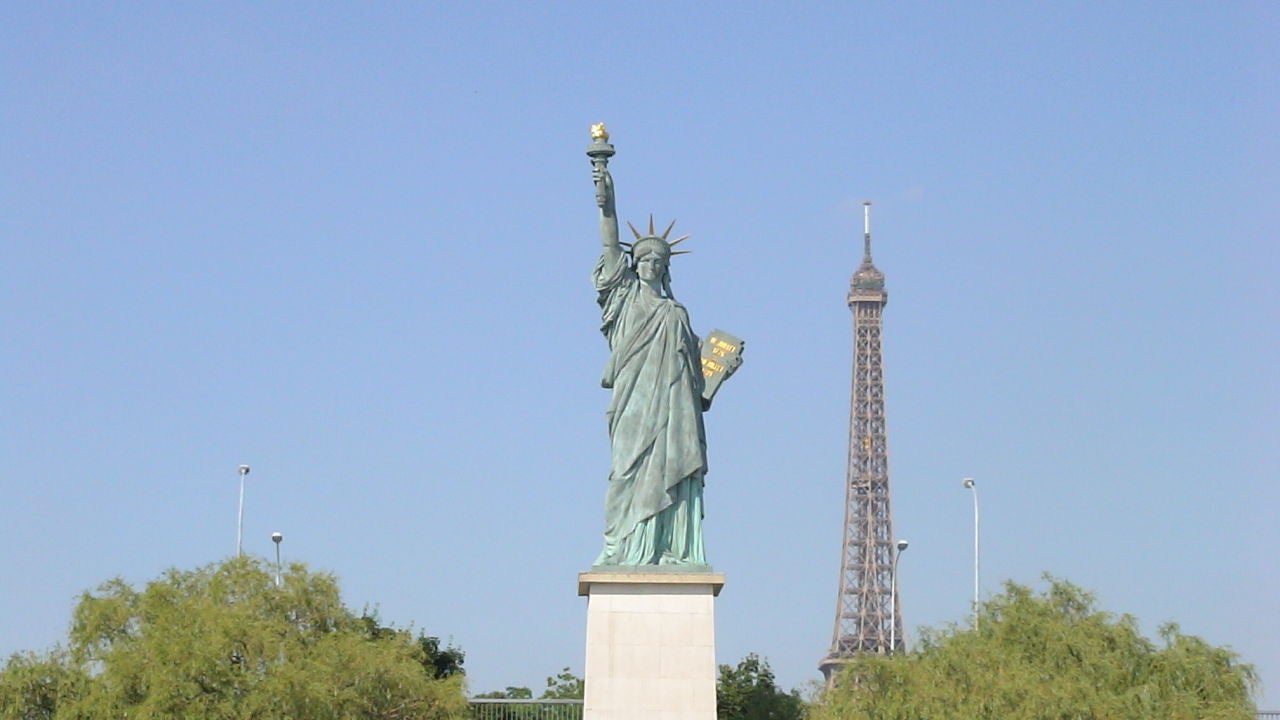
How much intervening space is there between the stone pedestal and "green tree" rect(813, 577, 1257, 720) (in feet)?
18.3

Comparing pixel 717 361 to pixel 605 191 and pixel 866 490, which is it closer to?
pixel 605 191

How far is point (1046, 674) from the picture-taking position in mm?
35938

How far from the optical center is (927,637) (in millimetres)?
39031

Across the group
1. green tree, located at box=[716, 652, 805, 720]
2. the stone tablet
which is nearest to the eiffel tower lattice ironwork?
green tree, located at box=[716, 652, 805, 720]

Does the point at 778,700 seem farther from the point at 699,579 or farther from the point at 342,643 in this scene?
the point at 699,579

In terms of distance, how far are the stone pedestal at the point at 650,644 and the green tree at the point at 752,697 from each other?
55.1ft

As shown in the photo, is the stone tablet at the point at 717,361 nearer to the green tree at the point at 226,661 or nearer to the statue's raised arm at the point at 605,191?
the statue's raised arm at the point at 605,191

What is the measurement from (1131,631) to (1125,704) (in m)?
4.07

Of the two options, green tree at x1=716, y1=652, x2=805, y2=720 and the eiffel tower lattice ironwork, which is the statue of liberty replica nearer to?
green tree at x1=716, y1=652, x2=805, y2=720

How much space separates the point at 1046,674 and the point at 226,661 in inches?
507

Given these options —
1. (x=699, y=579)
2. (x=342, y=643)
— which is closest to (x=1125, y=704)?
(x=699, y=579)

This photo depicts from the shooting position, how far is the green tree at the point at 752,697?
155 ft

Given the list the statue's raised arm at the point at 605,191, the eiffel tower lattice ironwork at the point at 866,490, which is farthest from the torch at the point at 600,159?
the eiffel tower lattice ironwork at the point at 866,490

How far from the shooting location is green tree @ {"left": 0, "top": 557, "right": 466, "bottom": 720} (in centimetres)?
3472
